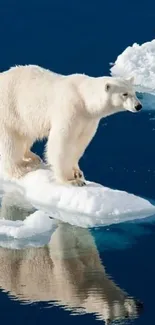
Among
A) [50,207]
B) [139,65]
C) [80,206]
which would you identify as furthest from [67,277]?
[139,65]

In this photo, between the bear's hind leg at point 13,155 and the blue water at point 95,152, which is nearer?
the blue water at point 95,152

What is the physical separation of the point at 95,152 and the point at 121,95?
1.22 m

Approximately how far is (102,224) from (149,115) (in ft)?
7.51

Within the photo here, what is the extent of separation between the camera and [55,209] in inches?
195

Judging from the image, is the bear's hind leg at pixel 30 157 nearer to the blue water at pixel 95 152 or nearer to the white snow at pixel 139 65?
the blue water at pixel 95 152

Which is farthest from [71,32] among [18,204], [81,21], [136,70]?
[18,204]

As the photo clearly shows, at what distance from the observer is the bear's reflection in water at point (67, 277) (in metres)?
3.67

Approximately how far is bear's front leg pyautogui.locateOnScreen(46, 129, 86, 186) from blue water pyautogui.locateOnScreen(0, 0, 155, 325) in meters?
0.27

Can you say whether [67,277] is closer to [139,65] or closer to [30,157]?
[30,157]

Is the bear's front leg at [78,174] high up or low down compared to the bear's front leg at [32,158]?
down

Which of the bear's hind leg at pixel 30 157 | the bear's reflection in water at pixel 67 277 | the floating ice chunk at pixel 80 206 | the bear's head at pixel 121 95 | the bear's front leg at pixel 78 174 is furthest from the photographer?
the bear's hind leg at pixel 30 157

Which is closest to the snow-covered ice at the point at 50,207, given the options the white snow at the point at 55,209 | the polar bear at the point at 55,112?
the white snow at the point at 55,209

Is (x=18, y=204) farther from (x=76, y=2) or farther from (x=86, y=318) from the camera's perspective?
(x=76, y=2)

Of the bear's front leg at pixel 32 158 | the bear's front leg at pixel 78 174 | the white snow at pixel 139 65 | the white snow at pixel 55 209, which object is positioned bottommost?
the white snow at pixel 55 209
